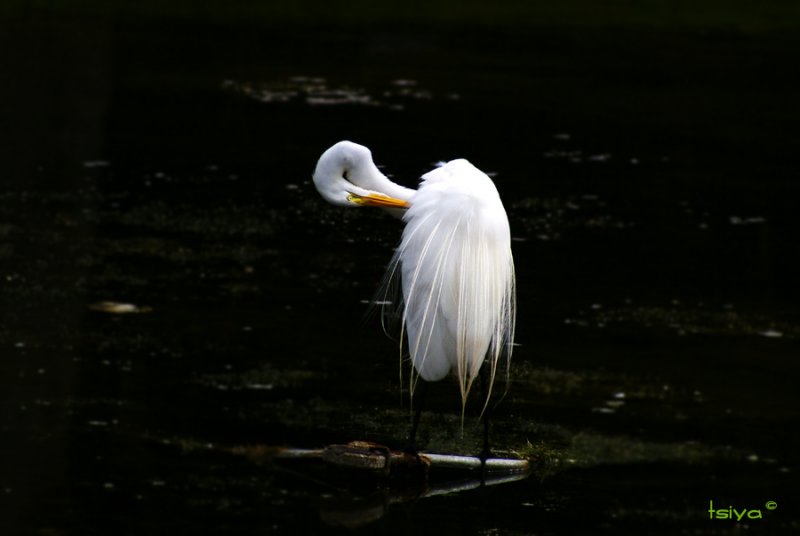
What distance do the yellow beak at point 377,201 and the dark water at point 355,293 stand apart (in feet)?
3.02

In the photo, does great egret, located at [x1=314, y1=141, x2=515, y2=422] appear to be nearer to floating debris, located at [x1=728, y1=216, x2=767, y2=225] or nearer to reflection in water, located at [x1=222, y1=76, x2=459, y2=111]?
floating debris, located at [x1=728, y1=216, x2=767, y2=225]

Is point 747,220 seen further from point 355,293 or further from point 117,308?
point 117,308

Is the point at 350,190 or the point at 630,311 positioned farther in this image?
the point at 630,311

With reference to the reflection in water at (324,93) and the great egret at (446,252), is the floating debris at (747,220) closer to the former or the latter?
the reflection in water at (324,93)

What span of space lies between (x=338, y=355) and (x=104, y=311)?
1.24m

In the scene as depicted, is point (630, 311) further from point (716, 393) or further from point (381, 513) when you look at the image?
point (381, 513)

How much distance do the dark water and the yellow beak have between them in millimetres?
922

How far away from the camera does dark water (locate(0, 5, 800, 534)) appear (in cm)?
554

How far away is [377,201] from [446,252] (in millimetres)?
271

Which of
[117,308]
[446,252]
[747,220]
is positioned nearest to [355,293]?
[117,308]

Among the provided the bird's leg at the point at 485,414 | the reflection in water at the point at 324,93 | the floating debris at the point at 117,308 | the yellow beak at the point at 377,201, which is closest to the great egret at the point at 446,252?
the yellow beak at the point at 377,201

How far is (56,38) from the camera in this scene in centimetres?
1581

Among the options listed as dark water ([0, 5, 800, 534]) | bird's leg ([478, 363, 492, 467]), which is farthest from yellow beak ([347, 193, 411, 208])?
dark water ([0, 5, 800, 534])

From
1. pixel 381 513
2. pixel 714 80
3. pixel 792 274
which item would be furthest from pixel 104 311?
pixel 714 80
